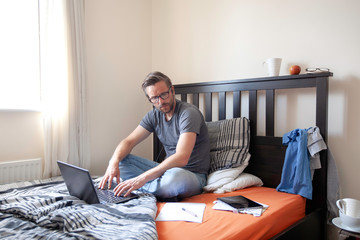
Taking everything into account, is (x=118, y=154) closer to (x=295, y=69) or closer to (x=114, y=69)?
(x=114, y=69)

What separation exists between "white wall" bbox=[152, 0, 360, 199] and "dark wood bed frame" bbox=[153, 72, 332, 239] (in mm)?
134

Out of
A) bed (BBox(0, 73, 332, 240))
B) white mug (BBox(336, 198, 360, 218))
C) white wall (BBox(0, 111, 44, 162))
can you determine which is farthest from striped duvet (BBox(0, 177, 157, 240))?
white mug (BBox(336, 198, 360, 218))

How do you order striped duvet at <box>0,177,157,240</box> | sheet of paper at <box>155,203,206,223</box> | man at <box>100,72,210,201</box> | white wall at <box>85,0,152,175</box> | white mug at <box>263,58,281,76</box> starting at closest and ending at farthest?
striped duvet at <box>0,177,157,240</box> → sheet of paper at <box>155,203,206,223</box> → man at <box>100,72,210,201</box> → white mug at <box>263,58,281,76</box> → white wall at <box>85,0,152,175</box>

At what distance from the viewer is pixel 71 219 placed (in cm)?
106

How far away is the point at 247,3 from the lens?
214cm

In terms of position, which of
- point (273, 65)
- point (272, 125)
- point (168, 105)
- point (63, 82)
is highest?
point (273, 65)

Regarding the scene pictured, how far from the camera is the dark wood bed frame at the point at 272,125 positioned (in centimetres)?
165

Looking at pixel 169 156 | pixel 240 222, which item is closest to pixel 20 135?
pixel 169 156

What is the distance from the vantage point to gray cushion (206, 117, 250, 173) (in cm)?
190

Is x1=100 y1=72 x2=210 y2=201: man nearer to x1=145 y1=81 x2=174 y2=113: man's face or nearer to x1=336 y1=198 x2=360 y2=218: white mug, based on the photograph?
x1=145 y1=81 x2=174 y2=113: man's face

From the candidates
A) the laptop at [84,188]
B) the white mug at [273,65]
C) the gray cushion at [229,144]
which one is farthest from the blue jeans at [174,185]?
the white mug at [273,65]

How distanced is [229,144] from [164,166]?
0.62 metres

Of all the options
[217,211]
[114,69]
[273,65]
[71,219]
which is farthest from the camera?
[114,69]

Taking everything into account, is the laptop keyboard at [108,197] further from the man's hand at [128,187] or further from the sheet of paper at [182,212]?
the sheet of paper at [182,212]
